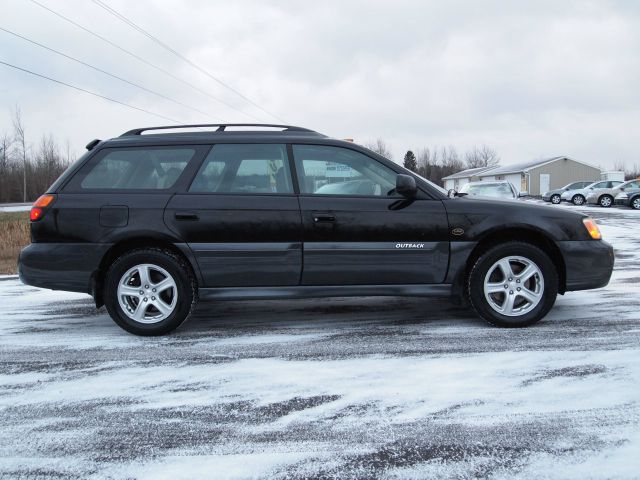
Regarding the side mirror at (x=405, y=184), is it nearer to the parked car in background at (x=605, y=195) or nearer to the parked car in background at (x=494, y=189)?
the parked car in background at (x=494, y=189)

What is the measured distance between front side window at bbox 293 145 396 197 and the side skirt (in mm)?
814

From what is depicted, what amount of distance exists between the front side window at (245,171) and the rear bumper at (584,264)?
8.19 feet

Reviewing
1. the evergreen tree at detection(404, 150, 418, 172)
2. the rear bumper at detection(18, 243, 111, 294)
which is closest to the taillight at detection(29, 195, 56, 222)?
the rear bumper at detection(18, 243, 111, 294)

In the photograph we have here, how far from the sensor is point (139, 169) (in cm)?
436

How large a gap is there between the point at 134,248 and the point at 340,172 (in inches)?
75.0

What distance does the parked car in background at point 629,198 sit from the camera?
26906 mm

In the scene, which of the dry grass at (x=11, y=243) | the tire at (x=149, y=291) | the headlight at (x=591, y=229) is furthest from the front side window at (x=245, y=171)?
the dry grass at (x=11, y=243)

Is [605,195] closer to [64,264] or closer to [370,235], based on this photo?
[370,235]

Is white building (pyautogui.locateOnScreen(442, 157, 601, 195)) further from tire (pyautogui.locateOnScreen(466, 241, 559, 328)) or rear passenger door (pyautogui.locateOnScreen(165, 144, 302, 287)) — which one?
rear passenger door (pyautogui.locateOnScreen(165, 144, 302, 287))

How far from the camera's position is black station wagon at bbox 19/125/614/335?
4211mm

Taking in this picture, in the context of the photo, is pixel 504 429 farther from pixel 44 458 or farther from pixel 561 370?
pixel 44 458

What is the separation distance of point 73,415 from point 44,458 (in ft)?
1.51

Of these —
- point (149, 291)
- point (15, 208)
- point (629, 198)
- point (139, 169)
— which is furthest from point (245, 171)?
point (15, 208)

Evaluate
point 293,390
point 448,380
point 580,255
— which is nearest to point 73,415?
point 293,390
